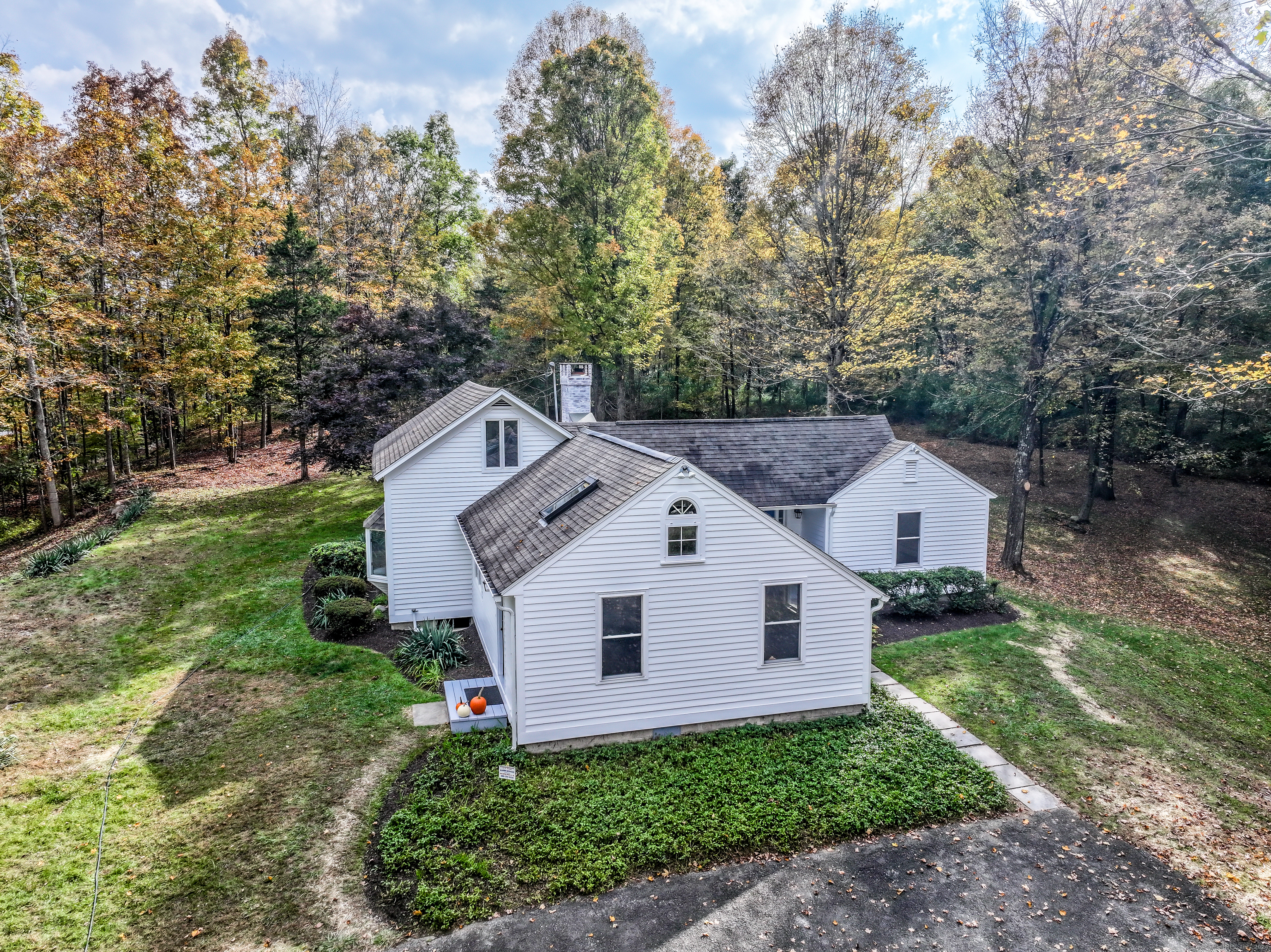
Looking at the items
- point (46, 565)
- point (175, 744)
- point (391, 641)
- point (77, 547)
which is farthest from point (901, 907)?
point (77, 547)

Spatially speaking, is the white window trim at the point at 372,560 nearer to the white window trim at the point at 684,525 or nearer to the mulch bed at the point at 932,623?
the white window trim at the point at 684,525

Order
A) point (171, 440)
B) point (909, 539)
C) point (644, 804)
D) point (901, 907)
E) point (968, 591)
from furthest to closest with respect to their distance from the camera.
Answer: point (171, 440)
point (909, 539)
point (968, 591)
point (644, 804)
point (901, 907)

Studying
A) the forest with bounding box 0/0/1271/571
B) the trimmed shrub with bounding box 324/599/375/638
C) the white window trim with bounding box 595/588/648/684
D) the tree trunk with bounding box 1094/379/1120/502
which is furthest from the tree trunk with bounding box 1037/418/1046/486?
the trimmed shrub with bounding box 324/599/375/638

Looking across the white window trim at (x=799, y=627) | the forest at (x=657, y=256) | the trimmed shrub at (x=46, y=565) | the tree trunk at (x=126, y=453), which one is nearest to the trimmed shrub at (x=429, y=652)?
the white window trim at (x=799, y=627)

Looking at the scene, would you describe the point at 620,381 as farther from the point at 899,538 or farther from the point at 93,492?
the point at 93,492

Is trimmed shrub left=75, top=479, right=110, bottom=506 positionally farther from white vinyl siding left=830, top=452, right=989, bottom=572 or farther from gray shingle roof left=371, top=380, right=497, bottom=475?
white vinyl siding left=830, top=452, right=989, bottom=572

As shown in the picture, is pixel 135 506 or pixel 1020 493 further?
pixel 135 506

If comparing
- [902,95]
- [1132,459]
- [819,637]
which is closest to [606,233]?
[902,95]
